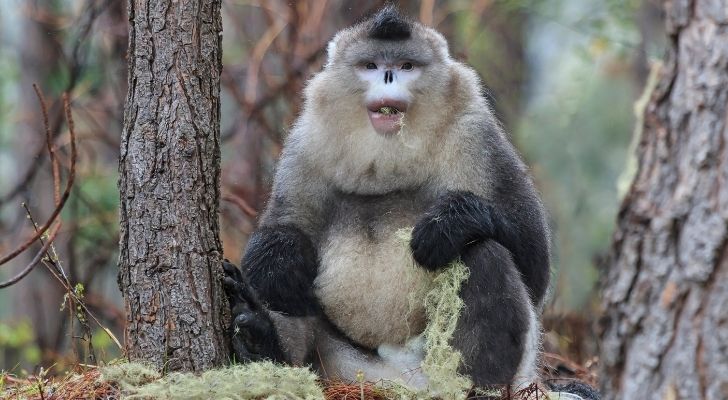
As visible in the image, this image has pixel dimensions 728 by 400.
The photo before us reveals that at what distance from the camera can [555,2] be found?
11.9m

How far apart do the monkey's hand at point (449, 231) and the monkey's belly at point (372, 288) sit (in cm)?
11

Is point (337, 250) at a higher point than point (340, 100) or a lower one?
lower

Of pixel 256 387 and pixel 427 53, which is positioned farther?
pixel 427 53

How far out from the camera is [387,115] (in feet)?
14.4

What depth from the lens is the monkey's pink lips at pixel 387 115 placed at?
4.39 meters

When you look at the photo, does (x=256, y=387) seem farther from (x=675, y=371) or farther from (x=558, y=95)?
(x=558, y=95)

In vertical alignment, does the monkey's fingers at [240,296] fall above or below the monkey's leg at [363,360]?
above

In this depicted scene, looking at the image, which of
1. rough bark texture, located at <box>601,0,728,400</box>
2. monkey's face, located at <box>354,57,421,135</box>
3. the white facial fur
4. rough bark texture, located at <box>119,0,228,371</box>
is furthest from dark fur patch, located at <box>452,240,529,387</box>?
rough bark texture, located at <box>601,0,728,400</box>

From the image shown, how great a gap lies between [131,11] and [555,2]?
29.0 feet

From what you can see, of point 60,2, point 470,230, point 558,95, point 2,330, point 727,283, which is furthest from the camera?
point 558,95

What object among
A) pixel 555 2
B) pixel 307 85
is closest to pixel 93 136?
pixel 307 85

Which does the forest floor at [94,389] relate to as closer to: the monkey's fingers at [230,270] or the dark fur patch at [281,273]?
the dark fur patch at [281,273]

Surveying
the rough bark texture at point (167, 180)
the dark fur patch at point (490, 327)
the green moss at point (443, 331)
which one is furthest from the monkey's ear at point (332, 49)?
the dark fur patch at point (490, 327)

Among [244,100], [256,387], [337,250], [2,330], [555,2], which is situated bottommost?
[2,330]
